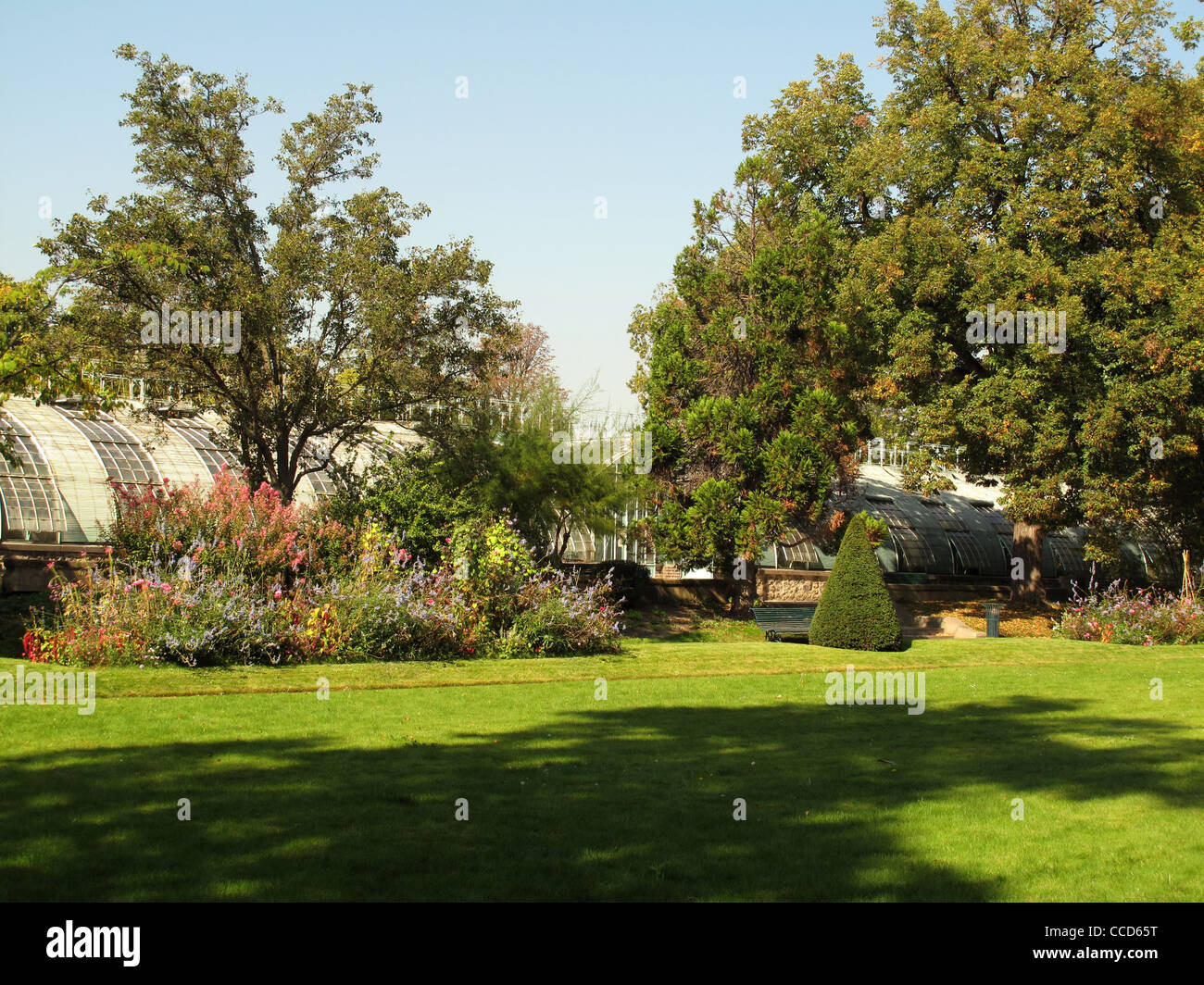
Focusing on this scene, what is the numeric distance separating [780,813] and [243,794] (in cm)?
356

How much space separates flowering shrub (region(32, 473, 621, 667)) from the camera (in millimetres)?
14094

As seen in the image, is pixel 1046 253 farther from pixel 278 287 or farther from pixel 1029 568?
pixel 278 287

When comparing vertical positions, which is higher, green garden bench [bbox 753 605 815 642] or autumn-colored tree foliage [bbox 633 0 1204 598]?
autumn-colored tree foliage [bbox 633 0 1204 598]

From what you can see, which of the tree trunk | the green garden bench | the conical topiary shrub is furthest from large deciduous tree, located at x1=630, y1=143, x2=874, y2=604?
the tree trunk

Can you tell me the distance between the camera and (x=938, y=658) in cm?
1989

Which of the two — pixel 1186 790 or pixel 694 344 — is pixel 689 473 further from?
pixel 1186 790

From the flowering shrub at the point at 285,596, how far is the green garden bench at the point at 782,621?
15.9 ft

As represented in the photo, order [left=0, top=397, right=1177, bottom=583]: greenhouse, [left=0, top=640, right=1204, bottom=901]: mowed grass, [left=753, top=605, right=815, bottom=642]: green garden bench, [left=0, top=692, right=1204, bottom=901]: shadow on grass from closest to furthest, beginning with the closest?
1. [left=0, top=692, right=1204, bottom=901]: shadow on grass
2. [left=0, top=640, right=1204, bottom=901]: mowed grass
3. [left=0, top=397, right=1177, bottom=583]: greenhouse
4. [left=753, top=605, right=815, bottom=642]: green garden bench

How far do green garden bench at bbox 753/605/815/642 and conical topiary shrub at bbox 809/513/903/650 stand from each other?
4.12 feet

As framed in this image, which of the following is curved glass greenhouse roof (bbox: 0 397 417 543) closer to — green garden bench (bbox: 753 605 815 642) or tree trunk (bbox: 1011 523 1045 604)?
green garden bench (bbox: 753 605 815 642)

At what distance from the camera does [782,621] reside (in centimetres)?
2322

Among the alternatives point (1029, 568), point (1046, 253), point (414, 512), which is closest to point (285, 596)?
point (414, 512)

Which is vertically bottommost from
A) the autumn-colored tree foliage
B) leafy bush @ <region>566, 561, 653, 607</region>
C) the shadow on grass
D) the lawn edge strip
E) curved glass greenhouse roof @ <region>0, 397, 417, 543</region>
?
the lawn edge strip

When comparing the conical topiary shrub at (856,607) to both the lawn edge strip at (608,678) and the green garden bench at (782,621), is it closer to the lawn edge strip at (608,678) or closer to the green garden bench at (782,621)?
the lawn edge strip at (608,678)
